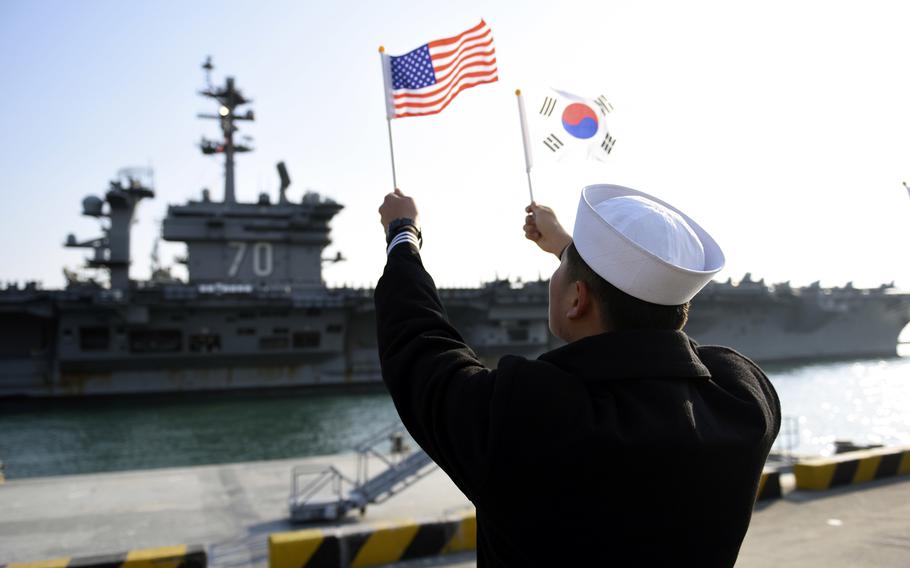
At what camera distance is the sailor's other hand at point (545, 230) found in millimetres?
1911

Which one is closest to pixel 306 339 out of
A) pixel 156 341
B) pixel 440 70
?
pixel 156 341

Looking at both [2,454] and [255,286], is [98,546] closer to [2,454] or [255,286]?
[2,454]

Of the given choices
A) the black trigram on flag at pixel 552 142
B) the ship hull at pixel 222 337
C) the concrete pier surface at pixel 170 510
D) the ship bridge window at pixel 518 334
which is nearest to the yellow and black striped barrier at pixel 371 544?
the concrete pier surface at pixel 170 510

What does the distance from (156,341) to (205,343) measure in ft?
6.01

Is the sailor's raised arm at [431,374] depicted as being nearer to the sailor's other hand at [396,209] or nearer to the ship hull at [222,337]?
the sailor's other hand at [396,209]

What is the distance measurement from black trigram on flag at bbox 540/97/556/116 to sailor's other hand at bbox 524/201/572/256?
5.76ft

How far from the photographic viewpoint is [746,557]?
480 centimetres

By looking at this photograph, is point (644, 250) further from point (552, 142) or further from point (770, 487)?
point (770, 487)

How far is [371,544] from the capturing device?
5395mm

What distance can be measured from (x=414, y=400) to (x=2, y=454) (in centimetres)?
1941

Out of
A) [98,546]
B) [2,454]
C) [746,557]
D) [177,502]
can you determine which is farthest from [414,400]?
[2,454]

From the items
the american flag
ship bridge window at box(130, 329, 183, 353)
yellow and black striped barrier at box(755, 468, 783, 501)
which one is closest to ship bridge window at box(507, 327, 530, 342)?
ship bridge window at box(130, 329, 183, 353)

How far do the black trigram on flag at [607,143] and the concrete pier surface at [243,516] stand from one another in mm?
2942

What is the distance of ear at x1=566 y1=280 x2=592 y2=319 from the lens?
1.23m
